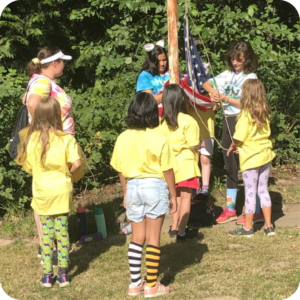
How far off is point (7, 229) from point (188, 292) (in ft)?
9.04

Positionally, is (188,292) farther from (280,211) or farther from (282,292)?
(280,211)

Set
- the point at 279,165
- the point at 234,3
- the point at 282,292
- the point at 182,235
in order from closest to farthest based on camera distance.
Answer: the point at 282,292 < the point at 182,235 < the point at 279,165 < the point at 234,3

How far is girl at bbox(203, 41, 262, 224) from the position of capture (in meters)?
6.26

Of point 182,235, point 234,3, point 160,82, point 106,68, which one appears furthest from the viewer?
point 234,3


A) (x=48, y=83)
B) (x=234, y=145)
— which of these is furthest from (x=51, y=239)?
(x=234, y=145)

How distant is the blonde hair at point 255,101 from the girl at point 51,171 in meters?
1.89

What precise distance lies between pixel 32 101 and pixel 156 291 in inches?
78.8

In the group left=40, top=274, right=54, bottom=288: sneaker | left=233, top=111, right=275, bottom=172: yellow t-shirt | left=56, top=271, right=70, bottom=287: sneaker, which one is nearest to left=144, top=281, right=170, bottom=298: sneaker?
left=56, top=271, right=70, bottom=287: sneaker

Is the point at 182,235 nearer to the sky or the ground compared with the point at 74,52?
nearer to the ground

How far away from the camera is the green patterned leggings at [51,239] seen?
4.88 metres

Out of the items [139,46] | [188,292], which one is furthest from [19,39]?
[188,292]

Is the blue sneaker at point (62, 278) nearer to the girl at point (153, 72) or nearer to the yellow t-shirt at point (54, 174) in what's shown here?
the yellow t-shirt at point (54, 174)

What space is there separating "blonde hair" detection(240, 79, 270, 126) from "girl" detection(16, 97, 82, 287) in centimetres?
189

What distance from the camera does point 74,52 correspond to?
10.9 metres
